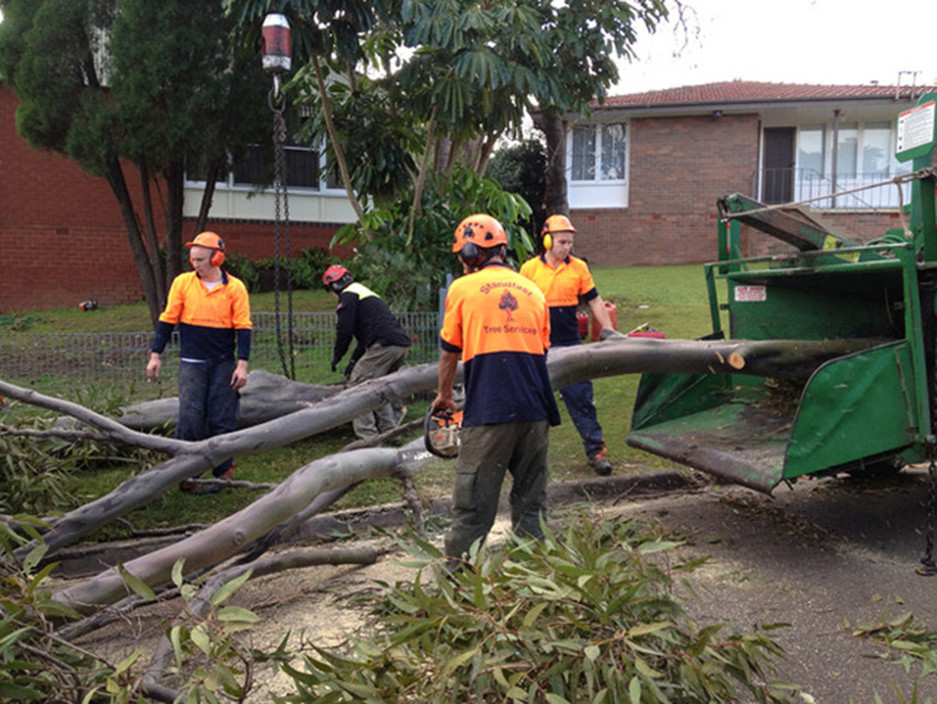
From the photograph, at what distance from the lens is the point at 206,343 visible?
612 centimetres

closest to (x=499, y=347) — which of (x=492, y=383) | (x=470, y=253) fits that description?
(x=492, y=383)

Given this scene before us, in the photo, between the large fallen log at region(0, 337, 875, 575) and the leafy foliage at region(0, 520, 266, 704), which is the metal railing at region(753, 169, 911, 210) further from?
the leafy foliage at region(0, 520, 266, 704)

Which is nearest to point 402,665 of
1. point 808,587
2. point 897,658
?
point 897,658

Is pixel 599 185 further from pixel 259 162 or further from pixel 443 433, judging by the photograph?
pixel 443 433

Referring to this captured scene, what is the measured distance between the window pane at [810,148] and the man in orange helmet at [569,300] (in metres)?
16.6

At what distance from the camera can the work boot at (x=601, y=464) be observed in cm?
620

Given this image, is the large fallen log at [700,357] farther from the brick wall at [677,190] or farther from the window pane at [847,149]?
the window pane at [847,149]

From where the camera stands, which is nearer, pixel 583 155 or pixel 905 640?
pixel 905 640

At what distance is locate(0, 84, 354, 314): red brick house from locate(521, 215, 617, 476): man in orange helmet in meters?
8.65

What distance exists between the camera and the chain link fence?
7.85 metres

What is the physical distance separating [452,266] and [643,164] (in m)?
12.5

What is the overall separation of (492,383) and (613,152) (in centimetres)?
1823

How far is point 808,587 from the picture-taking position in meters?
4.37

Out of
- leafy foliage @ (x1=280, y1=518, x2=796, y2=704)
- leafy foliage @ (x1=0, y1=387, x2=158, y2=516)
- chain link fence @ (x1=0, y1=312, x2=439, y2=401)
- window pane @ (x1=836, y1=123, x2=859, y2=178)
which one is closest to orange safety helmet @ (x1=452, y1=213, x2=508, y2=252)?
leafy foliage @ (x1=280, y1=518, x2=796, y2=704)
